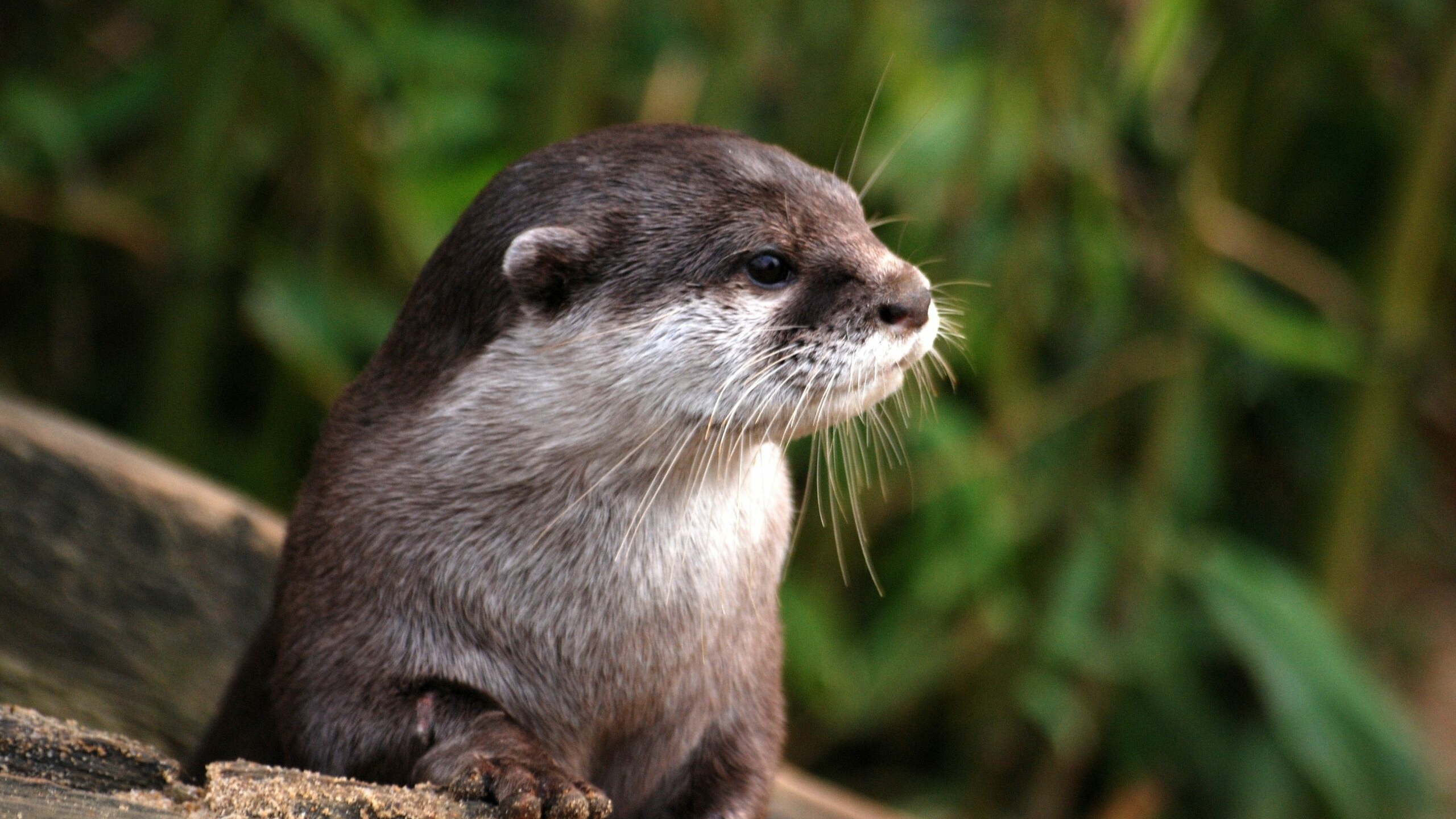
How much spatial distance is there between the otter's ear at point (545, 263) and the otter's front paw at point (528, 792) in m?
0.48

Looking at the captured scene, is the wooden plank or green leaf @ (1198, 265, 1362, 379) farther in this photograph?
green leaf @ (1198, 265, 1362, 379)

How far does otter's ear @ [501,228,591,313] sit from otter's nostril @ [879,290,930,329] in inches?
12.6

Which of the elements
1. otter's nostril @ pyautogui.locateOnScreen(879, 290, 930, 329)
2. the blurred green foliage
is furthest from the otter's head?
the blurred green foliage

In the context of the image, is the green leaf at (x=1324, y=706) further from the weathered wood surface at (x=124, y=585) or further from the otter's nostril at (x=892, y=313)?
the otter's nostril at (x=892, y=313)

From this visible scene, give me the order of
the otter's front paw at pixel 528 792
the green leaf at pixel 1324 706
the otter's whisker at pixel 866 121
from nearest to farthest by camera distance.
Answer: the otter's front paw at pixel 528 792, the otter's whisker at pixel 866 121, the green leaf at pixel 1324 706

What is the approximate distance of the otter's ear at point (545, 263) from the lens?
5.10ft

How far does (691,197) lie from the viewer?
1.62 meters

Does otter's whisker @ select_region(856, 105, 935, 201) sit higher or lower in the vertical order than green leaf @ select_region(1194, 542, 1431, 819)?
higher

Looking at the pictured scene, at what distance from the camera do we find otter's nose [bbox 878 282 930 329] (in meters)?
1.56

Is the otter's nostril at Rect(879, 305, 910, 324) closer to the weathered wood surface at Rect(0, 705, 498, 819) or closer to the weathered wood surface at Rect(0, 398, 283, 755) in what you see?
the weathered wood surface at Rect(0, 705, 498, 819)

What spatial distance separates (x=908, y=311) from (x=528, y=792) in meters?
0.61

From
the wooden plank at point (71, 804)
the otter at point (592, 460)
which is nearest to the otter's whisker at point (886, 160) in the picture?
the otter at point (592, 460)

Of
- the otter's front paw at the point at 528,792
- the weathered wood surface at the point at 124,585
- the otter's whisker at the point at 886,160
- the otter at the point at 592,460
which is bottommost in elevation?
the weathered wood surface at the point at 124,585

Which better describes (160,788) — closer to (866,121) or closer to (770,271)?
(770,271)
